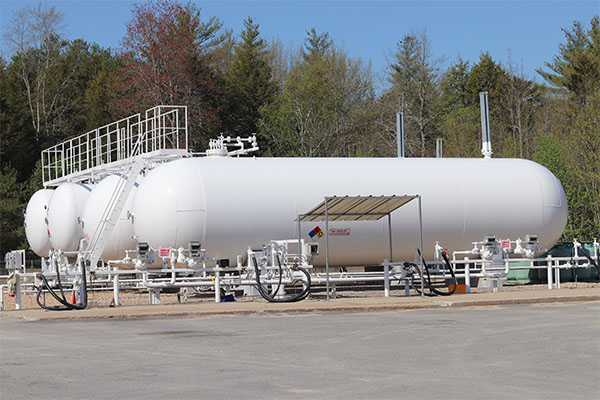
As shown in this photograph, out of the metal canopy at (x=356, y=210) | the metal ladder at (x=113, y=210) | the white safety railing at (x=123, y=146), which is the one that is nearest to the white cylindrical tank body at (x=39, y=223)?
the white safety railing at (x=123, y=146)

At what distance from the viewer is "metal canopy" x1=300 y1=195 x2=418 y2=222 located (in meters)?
22.7

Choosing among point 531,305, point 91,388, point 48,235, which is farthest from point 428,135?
point 91,388

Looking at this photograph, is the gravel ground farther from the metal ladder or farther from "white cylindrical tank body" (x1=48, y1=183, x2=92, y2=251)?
"white cylindrical tank body" (x1=48, y1=183, x2=92, y2=251)

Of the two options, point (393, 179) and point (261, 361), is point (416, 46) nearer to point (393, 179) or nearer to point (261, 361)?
point (393, 179)

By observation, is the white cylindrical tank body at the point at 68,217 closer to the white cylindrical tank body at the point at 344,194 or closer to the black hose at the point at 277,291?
the white cylindrical tank body at the point at 344,194

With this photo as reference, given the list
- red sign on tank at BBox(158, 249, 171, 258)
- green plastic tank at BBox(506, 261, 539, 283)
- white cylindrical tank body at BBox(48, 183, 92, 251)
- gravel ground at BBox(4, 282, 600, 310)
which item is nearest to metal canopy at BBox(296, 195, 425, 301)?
gravel ground at BBox(4, 282, 600, 310)

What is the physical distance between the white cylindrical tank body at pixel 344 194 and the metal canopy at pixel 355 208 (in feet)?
1.58

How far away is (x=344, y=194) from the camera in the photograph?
25.3 metres

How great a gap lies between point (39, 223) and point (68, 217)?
10.6 feet

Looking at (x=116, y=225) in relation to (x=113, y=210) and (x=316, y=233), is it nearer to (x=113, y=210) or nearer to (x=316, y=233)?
(x=113, y=210)

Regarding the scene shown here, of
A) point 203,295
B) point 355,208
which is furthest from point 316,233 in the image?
point 203,295

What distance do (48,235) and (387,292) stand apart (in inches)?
571

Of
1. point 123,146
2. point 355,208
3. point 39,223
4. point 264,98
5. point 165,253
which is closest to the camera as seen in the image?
point 165,253

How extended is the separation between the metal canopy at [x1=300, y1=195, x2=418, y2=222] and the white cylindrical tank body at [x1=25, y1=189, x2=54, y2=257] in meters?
12.5
